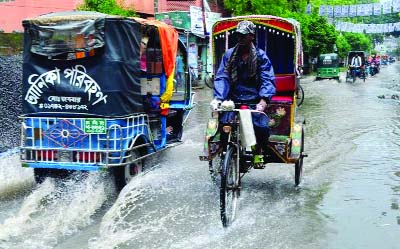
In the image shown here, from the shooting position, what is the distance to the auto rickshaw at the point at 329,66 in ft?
118

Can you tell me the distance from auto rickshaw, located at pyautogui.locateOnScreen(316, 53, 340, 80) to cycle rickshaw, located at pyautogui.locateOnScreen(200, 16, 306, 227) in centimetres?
2869

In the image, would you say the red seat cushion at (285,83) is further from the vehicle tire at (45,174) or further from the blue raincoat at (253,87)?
the vehicle tire at (45,174)

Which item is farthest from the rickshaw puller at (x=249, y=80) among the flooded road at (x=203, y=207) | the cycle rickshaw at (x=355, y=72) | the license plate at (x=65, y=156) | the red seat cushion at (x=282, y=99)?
the cycle rickshaw at (x=355, y=72)

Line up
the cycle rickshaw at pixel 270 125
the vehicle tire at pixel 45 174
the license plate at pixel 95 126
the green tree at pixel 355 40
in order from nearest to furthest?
the cycle rickshaw at pixel 270 125 → the license plate at pixel 95 126 → the vehicle tire at pixel 45 174 → the green tree at pixel 355 40

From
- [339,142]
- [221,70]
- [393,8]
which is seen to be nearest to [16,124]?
[221,70]

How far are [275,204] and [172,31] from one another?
11.4 feet

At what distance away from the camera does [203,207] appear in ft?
20.5

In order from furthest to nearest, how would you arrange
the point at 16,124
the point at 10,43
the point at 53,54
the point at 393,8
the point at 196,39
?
the point at 393,8 < the point at 196,39 < the point at 10,43 < the point at 16,124 < the point at 53,54

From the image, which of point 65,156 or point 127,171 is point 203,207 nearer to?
point 127,171

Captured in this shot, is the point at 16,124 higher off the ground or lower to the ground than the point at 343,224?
higher

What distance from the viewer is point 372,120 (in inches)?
544

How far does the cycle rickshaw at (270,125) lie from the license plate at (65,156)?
1732 mm

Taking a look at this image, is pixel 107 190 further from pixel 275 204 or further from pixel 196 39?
pixel 196 39

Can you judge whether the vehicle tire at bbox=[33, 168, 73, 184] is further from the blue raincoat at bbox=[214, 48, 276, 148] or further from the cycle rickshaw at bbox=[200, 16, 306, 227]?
the blue raincoat at bbox=[214, 48, 276, 148]
